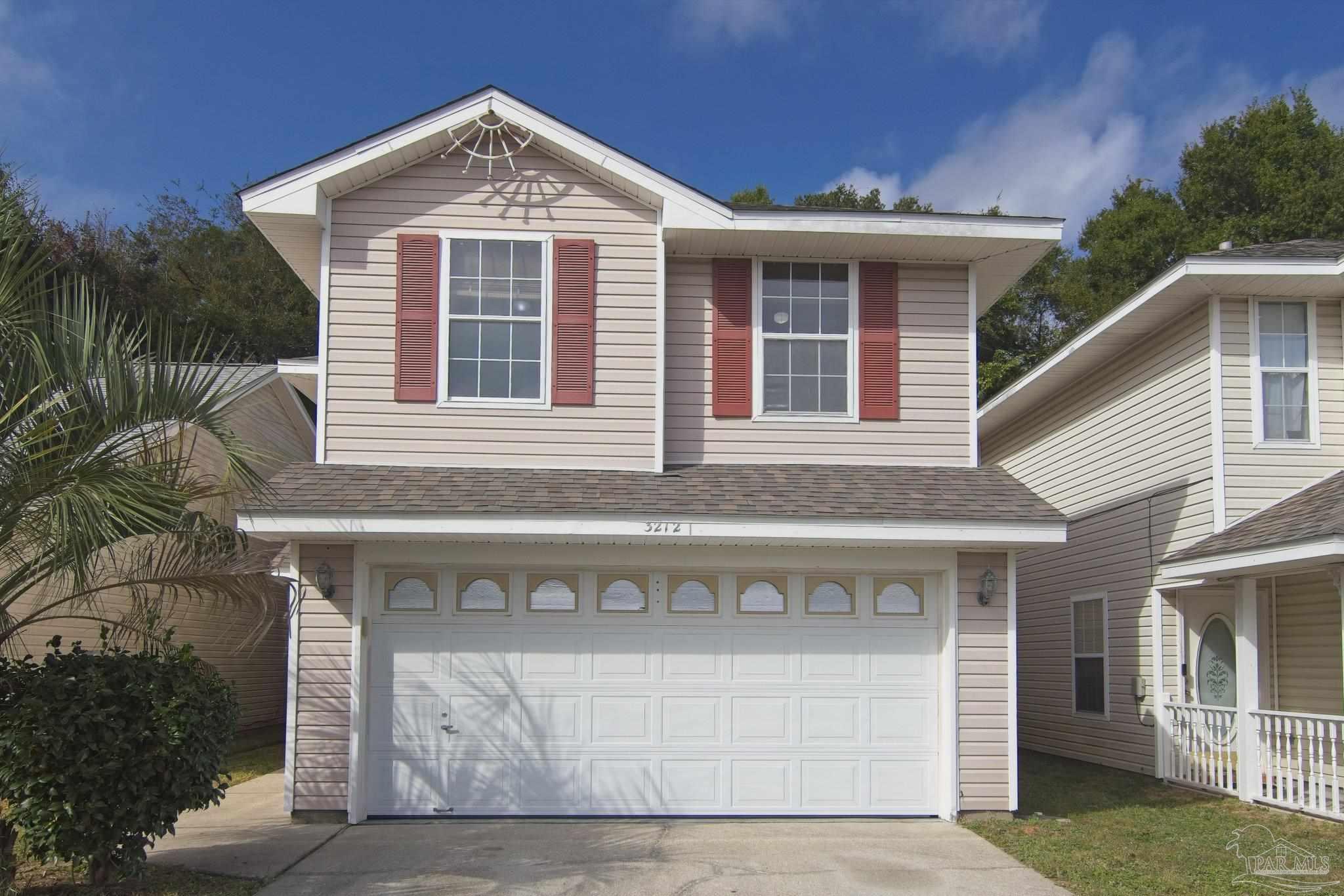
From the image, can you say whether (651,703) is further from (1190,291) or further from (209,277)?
(209,277)

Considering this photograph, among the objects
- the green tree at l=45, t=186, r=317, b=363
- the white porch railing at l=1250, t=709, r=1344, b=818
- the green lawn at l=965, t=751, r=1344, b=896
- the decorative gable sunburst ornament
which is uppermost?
the green tree at l=45, t=186, r=317, b=363

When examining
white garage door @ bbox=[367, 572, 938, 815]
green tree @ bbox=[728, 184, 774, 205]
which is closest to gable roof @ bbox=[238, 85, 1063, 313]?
white garage door @ bbox=[367, 572, 938, 815]

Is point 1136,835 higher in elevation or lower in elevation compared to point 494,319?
lower

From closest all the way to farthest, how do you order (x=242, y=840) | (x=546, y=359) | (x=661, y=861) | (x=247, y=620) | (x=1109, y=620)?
1. (x=661, y=861)
2. (x=242, y=840)
3. (x=546, y=359)
4. (x=1109, y=620)
5. (x=247, y=620)

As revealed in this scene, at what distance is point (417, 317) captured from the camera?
10711mm

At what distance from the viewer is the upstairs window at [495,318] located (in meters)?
10.8

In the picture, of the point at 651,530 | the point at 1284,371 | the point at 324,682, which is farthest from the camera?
the point at 1284,371

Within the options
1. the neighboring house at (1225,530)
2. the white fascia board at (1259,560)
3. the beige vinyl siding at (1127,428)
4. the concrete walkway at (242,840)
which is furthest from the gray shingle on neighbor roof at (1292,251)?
the concrete walkway at (242,840)

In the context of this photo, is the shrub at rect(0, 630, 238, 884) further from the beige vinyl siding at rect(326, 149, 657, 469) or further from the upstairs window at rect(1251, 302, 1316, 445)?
the upstairs window at rect(1251, 302, 1316, 445)

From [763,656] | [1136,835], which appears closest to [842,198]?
[763,656]

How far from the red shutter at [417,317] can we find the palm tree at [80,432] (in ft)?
9.34

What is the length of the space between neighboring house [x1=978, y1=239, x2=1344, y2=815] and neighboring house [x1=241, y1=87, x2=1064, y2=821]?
2498mm

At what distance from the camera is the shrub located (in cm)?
680

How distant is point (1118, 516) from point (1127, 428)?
1126 mm
